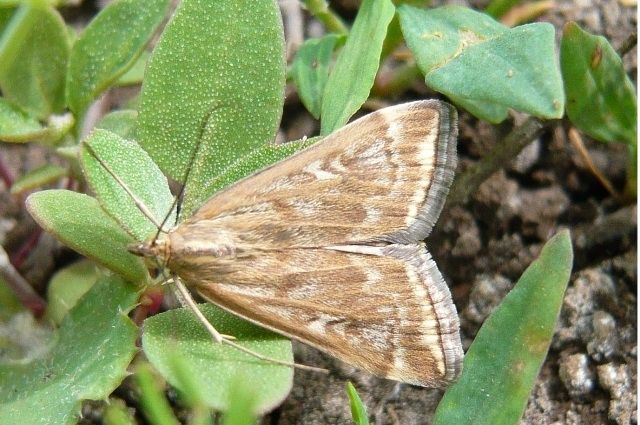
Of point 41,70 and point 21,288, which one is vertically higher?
point 41,70

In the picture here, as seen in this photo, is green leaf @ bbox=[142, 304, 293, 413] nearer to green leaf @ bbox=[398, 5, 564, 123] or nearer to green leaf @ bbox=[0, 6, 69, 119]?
green leaf @ bbox=[398, 5, 564, 123]

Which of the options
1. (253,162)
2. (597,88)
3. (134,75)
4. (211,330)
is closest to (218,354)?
(211,330)

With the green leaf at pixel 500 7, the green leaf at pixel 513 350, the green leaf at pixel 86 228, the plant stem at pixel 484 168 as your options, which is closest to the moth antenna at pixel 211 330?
the green leaf at pixel 86 228

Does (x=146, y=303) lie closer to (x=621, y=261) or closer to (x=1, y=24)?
(x=1, y=24)

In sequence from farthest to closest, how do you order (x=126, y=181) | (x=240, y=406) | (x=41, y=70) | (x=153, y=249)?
(x=41, y=70), (x=126, y=181), (x=153, y=249), (x=240, y=406)

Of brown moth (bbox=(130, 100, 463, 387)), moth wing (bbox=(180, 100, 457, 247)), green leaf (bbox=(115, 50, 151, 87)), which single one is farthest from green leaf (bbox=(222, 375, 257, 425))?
green leaf (bbox=(115, 50, 151, 87))

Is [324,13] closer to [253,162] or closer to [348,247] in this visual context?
[253,162]
